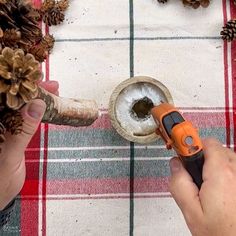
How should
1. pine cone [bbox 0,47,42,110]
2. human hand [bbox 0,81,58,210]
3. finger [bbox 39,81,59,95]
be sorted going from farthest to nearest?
finger [bbox 39,81,59,95]
human hand [bbox 0,81,58,210]
pine cone [bbox 0,47,42,110]

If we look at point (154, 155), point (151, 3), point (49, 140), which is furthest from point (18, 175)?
point (151, 3)

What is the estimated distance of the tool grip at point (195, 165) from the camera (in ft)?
2.68

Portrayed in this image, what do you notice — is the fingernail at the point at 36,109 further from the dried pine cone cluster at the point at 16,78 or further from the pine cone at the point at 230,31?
the pine cone at the point at 230,31

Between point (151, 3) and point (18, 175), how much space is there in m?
0.38

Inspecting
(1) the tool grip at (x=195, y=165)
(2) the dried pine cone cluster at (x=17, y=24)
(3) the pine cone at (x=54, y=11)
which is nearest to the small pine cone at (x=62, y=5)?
(3) the pine cone at (x=54, y=11)

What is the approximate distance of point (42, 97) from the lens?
2.56ft

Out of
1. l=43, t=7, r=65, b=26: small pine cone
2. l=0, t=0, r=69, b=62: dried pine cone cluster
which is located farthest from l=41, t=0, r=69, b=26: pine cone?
l=0, t=0, r=69, b=62: dried pine cone cluster

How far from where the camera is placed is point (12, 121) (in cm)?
71

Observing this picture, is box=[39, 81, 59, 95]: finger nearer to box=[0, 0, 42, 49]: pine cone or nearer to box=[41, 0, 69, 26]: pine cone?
box=[41, 0, 69, 26]: pine cone

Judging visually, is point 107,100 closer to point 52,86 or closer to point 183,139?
point 52,86

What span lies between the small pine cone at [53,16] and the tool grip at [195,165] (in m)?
0.36

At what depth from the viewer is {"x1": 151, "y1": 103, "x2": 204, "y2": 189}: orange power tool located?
80 cm

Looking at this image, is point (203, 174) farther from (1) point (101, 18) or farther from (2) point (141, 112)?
(1) point (101, 18)

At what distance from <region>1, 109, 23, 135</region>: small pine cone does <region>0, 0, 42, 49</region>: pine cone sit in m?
0.08
